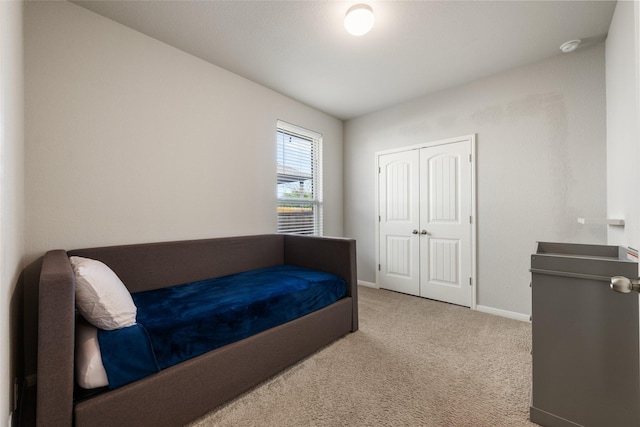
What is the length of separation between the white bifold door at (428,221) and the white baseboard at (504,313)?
14 centimetres

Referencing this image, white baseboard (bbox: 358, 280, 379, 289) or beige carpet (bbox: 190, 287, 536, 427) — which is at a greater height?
white baseboard (bbox: 358, 280, 379, 289)

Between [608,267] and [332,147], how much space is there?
11.2ft

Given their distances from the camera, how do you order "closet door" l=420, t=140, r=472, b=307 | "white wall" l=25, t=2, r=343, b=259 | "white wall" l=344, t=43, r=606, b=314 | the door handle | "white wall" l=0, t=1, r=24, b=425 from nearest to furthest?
the door handle → "white wall" l=0, t=1, r=24, b=425 → "white wall" l=25, t=2, r=343, b=259 → "white wall" l=344, t=43, r=606, b=314 → "closet door" l=420, t=140, r=472, b=307

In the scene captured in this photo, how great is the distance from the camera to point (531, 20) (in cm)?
209

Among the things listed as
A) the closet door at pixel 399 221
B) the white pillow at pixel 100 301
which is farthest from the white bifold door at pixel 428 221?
the white pillow at pixel 100 301

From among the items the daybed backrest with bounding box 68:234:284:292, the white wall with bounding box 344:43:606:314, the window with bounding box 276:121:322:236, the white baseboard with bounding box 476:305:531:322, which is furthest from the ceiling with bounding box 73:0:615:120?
the white baseboard with bounding box 476:305:531:322

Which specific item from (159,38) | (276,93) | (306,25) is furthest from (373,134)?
(159,38)

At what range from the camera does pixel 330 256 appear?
2.64m

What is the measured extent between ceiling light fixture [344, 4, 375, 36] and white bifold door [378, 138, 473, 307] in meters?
1.90

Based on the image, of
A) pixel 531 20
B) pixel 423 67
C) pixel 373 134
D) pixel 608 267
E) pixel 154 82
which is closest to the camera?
pixel 608 267

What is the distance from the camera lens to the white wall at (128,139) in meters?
1.81

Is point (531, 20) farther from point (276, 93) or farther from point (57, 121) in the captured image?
point (57, 121)

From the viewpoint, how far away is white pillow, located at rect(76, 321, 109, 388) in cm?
117

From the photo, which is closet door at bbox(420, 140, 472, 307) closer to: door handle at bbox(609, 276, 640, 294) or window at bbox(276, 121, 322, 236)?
window at bbox(276, 121, 322, 236)
